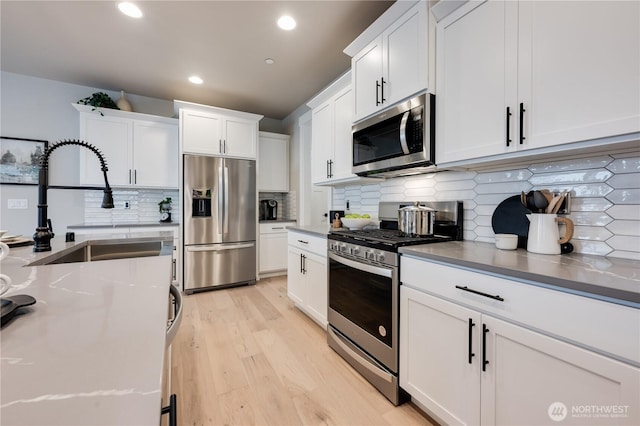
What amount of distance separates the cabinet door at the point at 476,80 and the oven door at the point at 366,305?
2.69 feet

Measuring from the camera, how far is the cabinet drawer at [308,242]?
225 centimetres

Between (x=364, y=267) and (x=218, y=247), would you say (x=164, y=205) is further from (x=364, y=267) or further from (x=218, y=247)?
(x=364, y=267)

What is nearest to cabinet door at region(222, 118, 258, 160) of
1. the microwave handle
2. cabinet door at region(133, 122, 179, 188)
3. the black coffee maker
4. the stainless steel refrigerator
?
the stainless steel refrigerator

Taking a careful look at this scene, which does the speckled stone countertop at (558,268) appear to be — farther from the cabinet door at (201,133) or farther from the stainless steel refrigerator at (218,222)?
the cabinet door at (201,133)

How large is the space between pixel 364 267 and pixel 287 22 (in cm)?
210

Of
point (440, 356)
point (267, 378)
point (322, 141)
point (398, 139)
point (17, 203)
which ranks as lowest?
point (267, 378)

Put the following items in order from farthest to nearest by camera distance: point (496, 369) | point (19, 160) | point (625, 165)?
point (19, 160) → point (625, 165) → point (496, 369)

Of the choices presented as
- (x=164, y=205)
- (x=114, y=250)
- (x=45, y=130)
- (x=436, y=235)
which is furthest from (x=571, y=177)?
(x=45, y=130)

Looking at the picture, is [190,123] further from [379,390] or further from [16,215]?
[379,390]

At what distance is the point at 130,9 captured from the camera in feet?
6.91

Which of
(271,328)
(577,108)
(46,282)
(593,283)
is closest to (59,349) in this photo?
(46,282)

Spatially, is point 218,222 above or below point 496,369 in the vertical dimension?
above

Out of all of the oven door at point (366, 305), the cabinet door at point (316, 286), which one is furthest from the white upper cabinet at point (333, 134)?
the oven door at point (366, 305)

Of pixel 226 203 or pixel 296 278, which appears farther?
pixel 226 203
